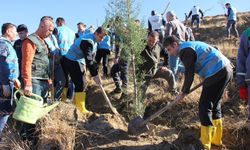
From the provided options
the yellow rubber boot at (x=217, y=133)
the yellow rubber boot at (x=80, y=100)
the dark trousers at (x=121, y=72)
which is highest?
the dark trousers at (x=121, y=72)

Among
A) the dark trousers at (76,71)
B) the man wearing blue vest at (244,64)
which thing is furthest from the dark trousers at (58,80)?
the man wearing blue vest at (244,64)

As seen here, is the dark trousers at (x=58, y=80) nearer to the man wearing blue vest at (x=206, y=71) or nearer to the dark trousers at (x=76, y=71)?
the dark trousers at (x=76, y=71)

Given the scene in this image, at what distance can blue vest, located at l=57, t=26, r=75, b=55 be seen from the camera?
9.16 meters

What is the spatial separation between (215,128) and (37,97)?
2.80m

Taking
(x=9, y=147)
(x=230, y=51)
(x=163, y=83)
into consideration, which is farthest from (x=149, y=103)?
(x=230, y=51)

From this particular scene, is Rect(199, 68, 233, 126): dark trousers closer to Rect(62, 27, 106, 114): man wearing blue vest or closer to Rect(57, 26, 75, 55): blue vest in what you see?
Rect(62, 27, 106, 114): man wearing blue vest

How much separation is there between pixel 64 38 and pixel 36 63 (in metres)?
2.69

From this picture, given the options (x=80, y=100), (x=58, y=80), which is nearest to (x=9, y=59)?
(x=58, y=80)

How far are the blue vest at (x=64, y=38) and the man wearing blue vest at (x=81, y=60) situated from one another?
1.81 ft

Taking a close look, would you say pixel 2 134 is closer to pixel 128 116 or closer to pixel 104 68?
pixel 128 116

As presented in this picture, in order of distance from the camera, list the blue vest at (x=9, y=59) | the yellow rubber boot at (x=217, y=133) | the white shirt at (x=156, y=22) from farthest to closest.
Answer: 1. the white shirt at (x=156, y=22)
2. the blue vest at (x=9, y=59)
3. the yellow rubber boot at (x=217, y=133)

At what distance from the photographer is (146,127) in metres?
7.26

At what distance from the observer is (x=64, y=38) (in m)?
9.31

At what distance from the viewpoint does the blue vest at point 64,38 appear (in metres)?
9.16
